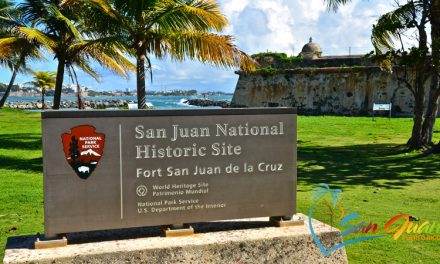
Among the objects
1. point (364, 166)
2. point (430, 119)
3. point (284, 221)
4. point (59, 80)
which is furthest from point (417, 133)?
point (59, 80)

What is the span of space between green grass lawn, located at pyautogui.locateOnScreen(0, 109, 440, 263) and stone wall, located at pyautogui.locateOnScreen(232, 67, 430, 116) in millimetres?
10639

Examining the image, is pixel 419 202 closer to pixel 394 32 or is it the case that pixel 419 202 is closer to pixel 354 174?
pixel 354 174

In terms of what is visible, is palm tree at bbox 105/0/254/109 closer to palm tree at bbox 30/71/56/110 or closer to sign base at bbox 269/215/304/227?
sign base at bbox 269/215/304/227

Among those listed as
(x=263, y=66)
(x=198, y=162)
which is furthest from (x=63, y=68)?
(x=263, y=66)

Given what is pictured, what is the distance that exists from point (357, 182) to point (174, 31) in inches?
201

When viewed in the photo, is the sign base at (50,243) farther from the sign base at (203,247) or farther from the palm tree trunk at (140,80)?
the palm tree trunk at (140,80)

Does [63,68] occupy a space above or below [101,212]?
above

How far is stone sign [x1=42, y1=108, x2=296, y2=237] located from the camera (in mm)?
3713

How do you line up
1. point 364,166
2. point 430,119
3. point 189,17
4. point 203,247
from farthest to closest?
point 430,119, point 189,17, point 364,166, point 203,247

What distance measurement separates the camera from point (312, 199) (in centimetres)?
694

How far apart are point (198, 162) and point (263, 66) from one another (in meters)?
26.9

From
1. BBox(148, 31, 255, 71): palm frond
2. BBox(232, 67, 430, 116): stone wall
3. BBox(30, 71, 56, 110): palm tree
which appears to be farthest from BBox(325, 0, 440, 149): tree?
BBox(30, 71, 56, 110): palm tree

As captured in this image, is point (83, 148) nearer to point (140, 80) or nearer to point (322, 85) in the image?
point (140, 80)

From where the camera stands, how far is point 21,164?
1041cm
